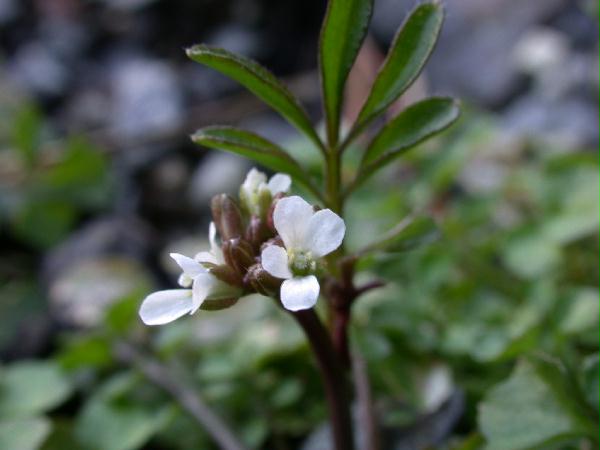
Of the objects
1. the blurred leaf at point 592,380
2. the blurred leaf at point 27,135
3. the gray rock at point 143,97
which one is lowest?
the blurred leaf at point 592,380

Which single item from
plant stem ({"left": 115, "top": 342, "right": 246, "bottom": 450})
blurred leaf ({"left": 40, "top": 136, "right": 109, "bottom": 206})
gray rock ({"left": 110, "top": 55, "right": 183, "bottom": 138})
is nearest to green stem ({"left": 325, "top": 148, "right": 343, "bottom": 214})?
plant stem ({"left": 115, "top": 342, "right": 246, "bottom": 450})

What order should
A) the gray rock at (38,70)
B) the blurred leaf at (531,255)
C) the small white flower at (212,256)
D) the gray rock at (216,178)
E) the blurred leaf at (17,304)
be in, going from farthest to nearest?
the gray rock at (38,70)
the gray rock at (216,178)
the blurred leaf at (17,304)
the blurred leaf at (531,255)
the small white flower at (212,256)

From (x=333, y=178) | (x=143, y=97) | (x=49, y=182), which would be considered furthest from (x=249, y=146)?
(x=143, y=97)

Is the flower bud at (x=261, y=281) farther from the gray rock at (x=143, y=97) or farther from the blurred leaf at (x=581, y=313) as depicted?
the gray rock at (x=143, y=97)

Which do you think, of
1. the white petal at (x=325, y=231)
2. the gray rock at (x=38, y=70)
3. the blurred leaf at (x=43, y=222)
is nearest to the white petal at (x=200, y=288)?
the white petal at (x=325, y=231)

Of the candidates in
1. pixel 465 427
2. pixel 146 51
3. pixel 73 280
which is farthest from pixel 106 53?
pixel 465 427

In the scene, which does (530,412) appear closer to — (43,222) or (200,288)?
(200,288)

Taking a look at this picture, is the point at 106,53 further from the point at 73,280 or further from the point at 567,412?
the point at 567,412
